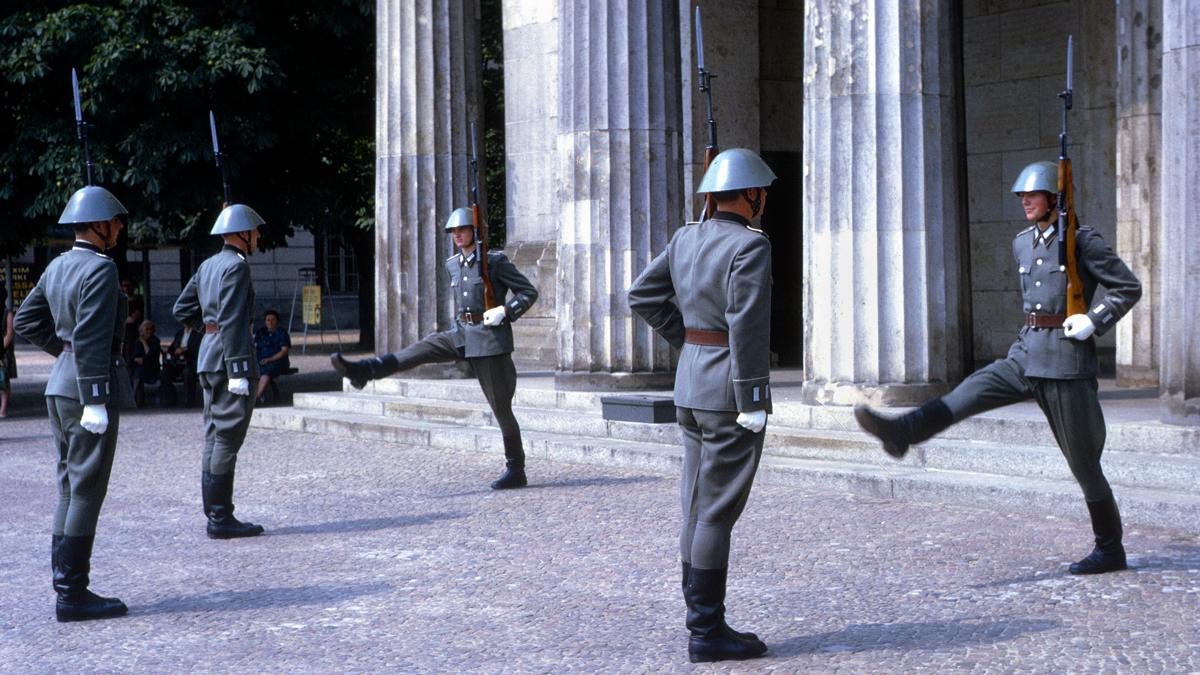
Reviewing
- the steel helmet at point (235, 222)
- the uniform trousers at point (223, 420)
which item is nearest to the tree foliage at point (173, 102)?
the steel helmet at point (235, 222)

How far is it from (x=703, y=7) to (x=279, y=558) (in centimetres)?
1054

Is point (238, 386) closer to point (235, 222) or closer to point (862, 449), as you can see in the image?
point (235, 222)

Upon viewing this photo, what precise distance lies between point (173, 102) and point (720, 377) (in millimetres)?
14956

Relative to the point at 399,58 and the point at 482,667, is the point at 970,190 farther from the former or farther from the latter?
the point at 482,667

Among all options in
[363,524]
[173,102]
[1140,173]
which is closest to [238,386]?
[363,524]

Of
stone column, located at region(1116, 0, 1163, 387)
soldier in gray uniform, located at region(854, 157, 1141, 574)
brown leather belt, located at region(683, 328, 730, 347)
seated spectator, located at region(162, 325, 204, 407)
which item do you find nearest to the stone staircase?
soldier in gray uniform, located at region(854, 157, 1141, 574)

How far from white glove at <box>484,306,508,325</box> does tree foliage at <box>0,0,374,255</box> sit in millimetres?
9340

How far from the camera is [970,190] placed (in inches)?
658

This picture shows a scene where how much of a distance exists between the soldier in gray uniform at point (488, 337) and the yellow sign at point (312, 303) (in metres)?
22.0

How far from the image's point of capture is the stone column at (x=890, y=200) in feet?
36.4

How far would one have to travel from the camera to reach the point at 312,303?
32.8 meters

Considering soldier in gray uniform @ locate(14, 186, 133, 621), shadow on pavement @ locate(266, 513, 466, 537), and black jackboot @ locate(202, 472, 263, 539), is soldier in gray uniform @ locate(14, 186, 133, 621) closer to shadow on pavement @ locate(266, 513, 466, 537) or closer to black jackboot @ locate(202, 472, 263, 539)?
black jackboot @ locate(202, 472, 263, 539)

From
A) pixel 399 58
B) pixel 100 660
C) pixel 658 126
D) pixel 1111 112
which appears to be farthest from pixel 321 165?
pixel 100 660

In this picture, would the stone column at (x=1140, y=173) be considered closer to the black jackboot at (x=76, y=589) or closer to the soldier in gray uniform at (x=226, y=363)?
the soldier in gray uniform at (x=226, y=363)
